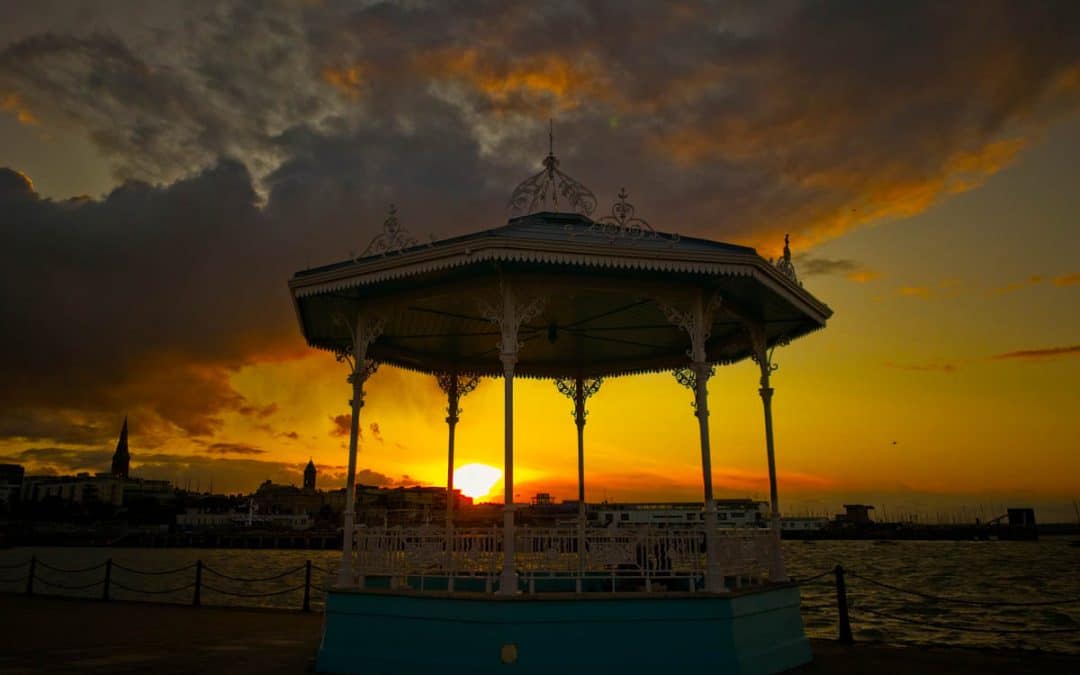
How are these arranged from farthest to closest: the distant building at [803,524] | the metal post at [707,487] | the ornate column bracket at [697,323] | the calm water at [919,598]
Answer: the distant building at [803,524]
the calm water at [919,598]
the ornate column bracket at [697,323]
the metal post at [707,487]

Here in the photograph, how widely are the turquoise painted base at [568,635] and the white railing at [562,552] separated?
64 centimetres

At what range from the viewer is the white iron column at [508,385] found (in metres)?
9.80

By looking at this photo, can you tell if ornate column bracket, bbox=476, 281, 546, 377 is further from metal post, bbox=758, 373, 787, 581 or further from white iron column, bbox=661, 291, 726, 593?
metal post, bbox=758, 373, 787, 581

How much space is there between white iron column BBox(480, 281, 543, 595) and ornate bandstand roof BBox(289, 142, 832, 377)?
8 cm

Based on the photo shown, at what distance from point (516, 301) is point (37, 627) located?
12.9 m

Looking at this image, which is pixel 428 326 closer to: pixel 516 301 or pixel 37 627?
pixel 516 301

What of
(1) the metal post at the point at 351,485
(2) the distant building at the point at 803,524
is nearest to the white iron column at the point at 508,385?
(1) the metal post at the point at 351,485

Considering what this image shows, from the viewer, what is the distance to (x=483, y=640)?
955 cm

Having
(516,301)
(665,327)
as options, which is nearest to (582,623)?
(516,301)

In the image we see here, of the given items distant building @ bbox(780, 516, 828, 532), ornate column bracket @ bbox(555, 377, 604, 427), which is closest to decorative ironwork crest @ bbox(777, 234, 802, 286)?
ornate column bracket @ bbox(555, 377, 604, 427)

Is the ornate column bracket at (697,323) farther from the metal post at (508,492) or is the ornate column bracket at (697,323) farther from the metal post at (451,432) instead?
the metal post at (451,432)

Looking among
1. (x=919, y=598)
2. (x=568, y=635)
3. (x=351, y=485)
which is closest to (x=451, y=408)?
(x=351, y=485)

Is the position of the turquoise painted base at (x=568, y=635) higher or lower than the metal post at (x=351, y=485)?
lower

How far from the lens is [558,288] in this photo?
11.0m
